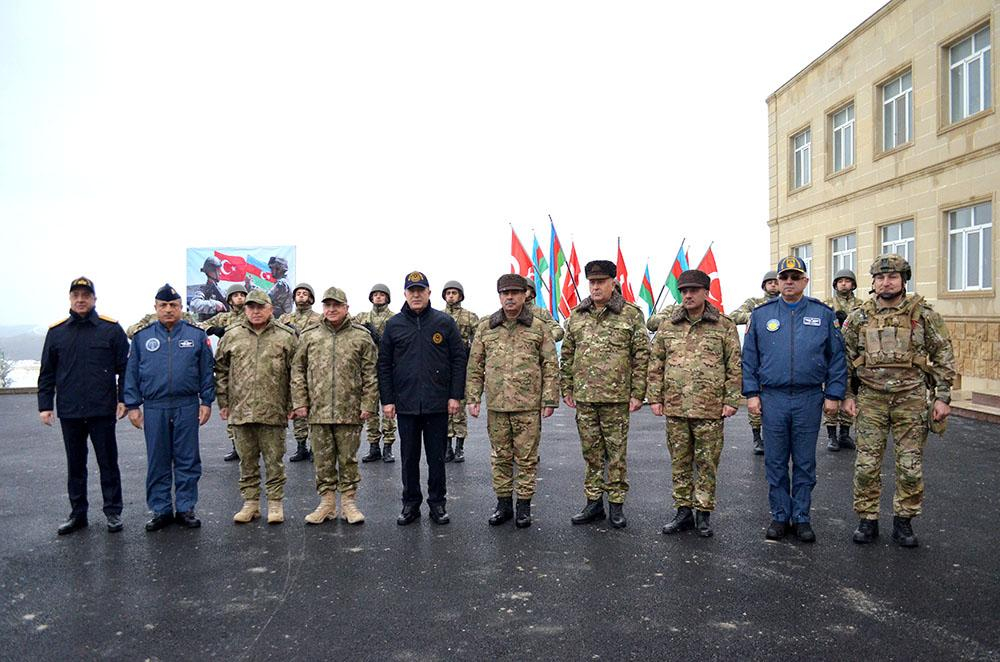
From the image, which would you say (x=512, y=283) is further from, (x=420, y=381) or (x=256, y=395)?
(x=256, y=395)

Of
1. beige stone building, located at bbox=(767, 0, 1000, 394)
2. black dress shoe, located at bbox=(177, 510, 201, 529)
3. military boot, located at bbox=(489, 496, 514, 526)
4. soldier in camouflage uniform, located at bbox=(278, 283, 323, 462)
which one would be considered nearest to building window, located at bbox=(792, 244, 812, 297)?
beige stone building, located at bbox=(767, 0, 1000, 394)

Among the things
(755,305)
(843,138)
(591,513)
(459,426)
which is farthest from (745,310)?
(843,138)

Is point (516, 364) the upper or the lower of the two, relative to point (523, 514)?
upper

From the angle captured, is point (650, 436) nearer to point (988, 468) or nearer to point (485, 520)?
point (988, 468)

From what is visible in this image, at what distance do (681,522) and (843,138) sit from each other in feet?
59.4

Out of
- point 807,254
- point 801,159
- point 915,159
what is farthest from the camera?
point 801,159

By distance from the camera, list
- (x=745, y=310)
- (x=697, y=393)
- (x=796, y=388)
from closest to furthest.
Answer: (x=796, y=388), (x=697, y=393), (x=745, y=310)

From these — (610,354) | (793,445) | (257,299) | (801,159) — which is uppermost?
(801,159)

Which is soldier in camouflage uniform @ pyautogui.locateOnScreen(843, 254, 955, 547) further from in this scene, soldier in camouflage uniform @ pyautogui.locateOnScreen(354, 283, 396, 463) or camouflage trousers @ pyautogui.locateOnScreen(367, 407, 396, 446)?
camouflage trousers @ pyautogui.locateOnScreen(367, 407, 396, 446)

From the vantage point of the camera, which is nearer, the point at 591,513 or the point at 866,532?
the point at 866,532

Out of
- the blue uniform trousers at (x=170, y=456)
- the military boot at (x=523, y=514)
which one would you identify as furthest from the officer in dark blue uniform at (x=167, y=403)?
the military boot at (x=523, y=514)

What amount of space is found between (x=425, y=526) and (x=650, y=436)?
515cm

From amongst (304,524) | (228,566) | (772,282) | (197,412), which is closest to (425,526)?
(304,524)

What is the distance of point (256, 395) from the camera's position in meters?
5.65
